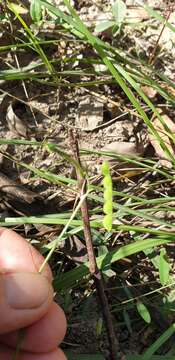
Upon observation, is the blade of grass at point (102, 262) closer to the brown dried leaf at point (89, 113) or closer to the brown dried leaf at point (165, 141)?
the brown dried leaf at point (165, 141)

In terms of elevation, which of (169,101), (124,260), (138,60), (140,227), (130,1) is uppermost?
(130,1)

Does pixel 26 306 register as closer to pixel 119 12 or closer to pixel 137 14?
pixel 119 12

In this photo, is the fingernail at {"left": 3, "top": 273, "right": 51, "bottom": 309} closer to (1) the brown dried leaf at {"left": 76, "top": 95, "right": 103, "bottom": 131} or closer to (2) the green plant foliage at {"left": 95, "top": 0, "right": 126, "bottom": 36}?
(1) the brown dried leaf at {"left": 76, "top": 95, "right": 103, "bottom": 131}

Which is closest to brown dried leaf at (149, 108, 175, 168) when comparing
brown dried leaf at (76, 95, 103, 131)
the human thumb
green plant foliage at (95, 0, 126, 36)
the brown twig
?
brown dried leaf at (76, 95, 103, 131)

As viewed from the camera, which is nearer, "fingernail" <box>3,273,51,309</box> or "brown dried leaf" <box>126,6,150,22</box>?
"fingernail" <box>3,273,51,309</box>

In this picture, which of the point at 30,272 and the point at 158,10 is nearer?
the point at 30,272

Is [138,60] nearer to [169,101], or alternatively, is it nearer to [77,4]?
[169,101]

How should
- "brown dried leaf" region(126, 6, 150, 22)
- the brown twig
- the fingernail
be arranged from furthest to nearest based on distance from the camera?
"brown dried leaf" region(126, 6, 150, 22)
the fingernail
the brown twig

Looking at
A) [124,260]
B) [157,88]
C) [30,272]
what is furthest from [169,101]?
[30,272]
